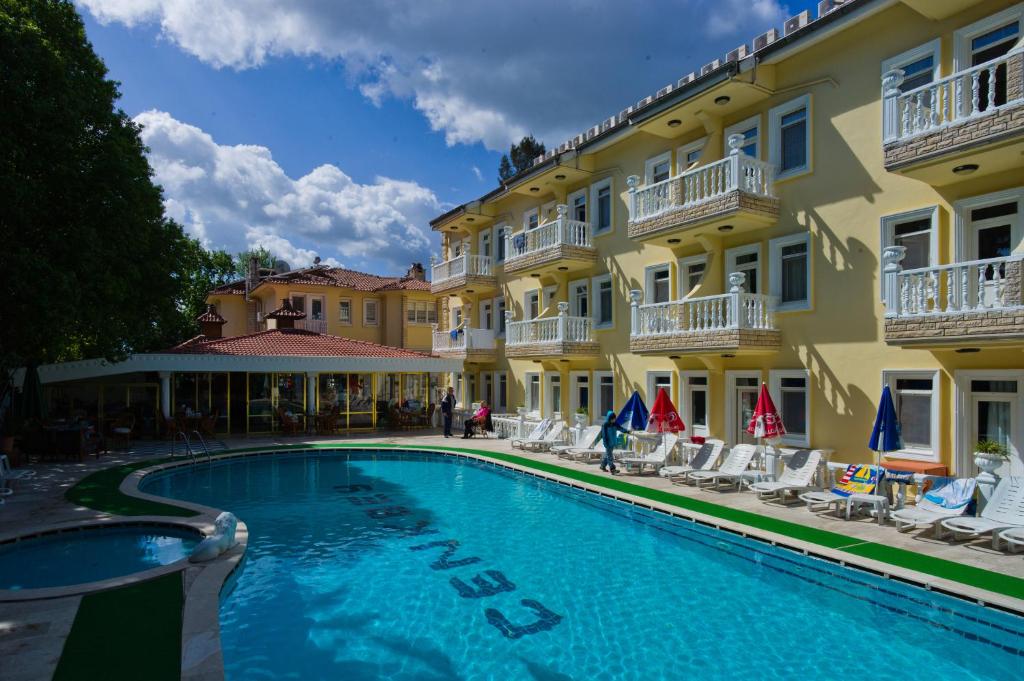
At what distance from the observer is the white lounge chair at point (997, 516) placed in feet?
29.6

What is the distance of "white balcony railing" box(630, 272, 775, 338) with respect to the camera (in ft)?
47.8

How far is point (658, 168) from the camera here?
19.3 metres

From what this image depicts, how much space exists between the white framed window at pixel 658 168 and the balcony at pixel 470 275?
10.3m

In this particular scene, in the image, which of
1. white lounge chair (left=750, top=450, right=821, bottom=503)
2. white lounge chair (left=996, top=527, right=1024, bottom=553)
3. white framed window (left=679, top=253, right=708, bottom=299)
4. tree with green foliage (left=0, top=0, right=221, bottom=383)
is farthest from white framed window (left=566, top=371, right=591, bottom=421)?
white lounge chair (left=996, top=527, right=1024, bottom=553)

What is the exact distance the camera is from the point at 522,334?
76.9 feet

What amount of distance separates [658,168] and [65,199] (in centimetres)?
1620

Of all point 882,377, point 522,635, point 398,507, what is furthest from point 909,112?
point 398,507

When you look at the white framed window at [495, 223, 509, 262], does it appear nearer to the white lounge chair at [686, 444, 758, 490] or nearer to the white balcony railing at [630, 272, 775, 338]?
the white balcony railing at [630, 272, 775, 338]

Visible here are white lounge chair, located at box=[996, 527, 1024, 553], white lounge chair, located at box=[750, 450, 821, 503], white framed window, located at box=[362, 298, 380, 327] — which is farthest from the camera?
white framed window, located at box=[362, 298, 380, 327]

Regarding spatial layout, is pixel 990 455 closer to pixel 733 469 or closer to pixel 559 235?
pixel 733 469

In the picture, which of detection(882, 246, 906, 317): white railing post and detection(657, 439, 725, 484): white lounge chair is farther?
detection(657, 439, 725, 484): white lounge chair

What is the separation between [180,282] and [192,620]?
1405cm

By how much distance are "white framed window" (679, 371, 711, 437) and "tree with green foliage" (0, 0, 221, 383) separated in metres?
15.3

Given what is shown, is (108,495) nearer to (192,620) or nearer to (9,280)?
(9,280)
